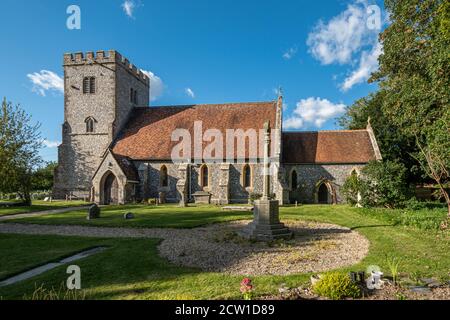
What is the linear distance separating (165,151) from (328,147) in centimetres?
1604

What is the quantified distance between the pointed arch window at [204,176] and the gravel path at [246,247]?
1353cm

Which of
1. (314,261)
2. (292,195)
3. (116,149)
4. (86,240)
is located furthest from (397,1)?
(116,149)

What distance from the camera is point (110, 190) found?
27.8 metres

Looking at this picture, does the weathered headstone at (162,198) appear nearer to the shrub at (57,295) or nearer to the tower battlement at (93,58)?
the tower battlement at (93,58)

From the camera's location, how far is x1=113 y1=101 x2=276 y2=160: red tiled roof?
28922mm

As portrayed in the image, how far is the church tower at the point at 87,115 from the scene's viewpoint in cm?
3069

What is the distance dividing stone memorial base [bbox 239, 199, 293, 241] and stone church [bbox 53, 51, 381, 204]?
13.5 metres

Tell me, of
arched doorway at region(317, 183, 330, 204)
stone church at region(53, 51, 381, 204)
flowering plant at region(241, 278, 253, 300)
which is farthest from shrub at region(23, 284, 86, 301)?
arched doorway at region(317, 183, 330, 204)

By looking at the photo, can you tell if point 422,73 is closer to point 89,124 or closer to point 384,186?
point 384,186

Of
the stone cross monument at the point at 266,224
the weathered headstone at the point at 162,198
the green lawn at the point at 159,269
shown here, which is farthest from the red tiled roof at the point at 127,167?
the stone cross monument at the point at 266,224

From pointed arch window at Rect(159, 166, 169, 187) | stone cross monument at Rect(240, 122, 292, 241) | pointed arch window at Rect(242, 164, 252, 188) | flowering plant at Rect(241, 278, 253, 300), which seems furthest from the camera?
pointed arch window at Rect(159, 166, 169, 187)

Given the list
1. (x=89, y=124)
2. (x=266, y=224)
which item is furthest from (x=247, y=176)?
(x=89, y=124)

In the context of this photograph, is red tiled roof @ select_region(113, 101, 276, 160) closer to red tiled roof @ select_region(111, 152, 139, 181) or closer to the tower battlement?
red tiled roof @ select_region(111, 152, 139, 181)
